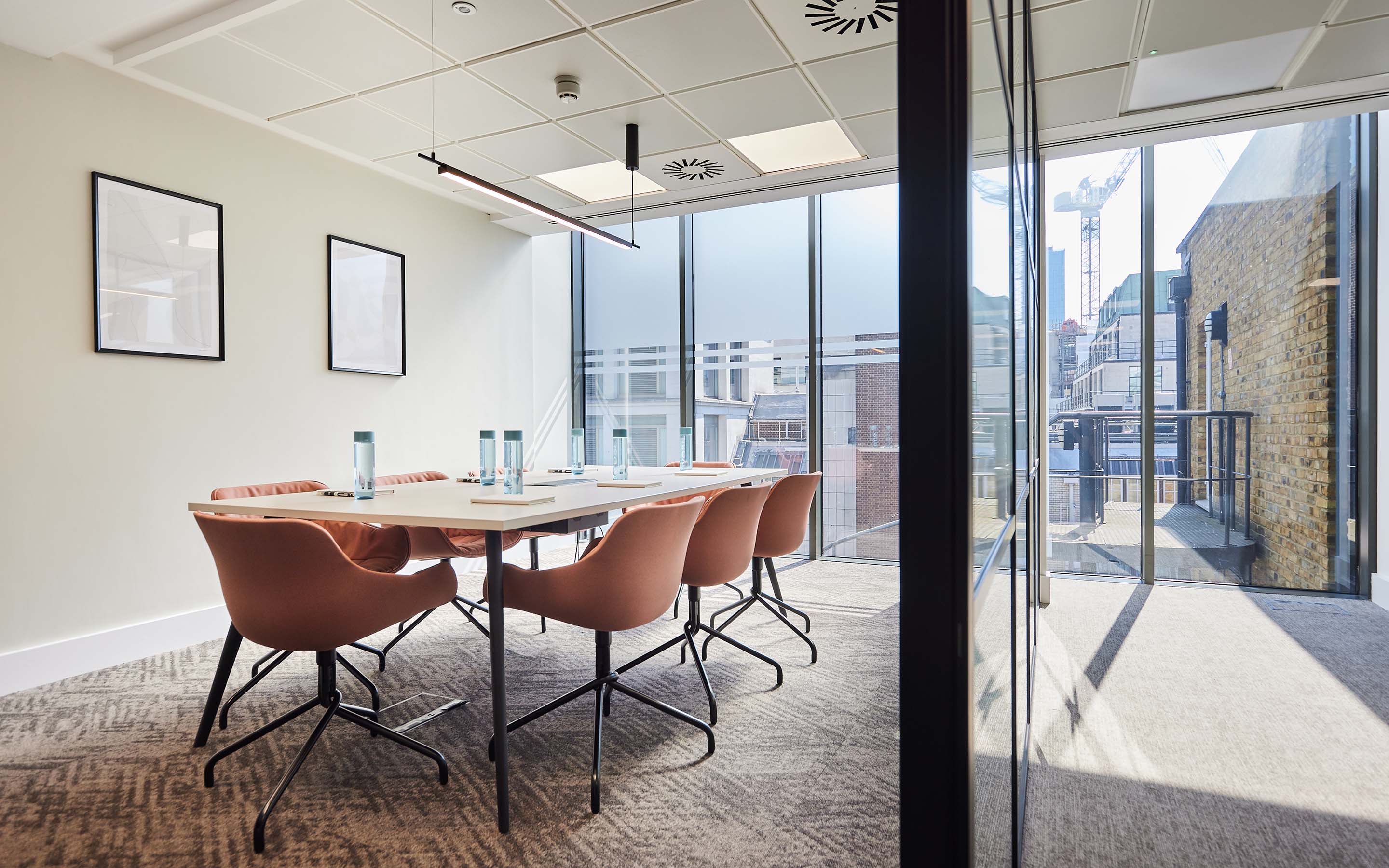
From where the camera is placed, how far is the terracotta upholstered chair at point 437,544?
327 cm

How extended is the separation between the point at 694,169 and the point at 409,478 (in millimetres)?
2742

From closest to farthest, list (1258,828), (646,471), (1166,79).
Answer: (1258,828) → (1166,79) → (646,471)

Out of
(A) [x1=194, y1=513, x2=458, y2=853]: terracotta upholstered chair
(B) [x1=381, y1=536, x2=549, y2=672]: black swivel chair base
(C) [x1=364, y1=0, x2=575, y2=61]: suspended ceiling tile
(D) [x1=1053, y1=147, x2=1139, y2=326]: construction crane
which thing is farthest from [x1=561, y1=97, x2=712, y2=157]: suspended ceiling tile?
(A) [x1=194, y1=513, x2=458, y2=853]: terracotta upholstered chair

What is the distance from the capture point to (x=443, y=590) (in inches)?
92.0

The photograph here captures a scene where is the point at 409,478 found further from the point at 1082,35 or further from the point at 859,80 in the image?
the point at 1082,35

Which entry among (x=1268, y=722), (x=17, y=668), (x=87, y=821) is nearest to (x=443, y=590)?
(x=87, y=821)

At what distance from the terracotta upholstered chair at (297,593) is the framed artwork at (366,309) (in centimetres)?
273

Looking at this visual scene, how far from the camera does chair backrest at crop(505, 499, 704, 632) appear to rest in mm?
2213

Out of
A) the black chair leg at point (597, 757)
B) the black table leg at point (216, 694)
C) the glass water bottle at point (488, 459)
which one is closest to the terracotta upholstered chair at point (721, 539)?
the black chair leg at point (597, 757)

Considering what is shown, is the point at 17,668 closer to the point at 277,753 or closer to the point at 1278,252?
the point at 277,753

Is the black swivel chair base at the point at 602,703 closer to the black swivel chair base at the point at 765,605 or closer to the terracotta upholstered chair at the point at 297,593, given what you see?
the terracotta upholstered chair at the point at 297,593

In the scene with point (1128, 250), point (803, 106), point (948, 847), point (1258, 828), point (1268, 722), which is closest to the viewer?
point (948, 847)

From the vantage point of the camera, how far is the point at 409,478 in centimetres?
366

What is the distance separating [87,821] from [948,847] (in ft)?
7.84
